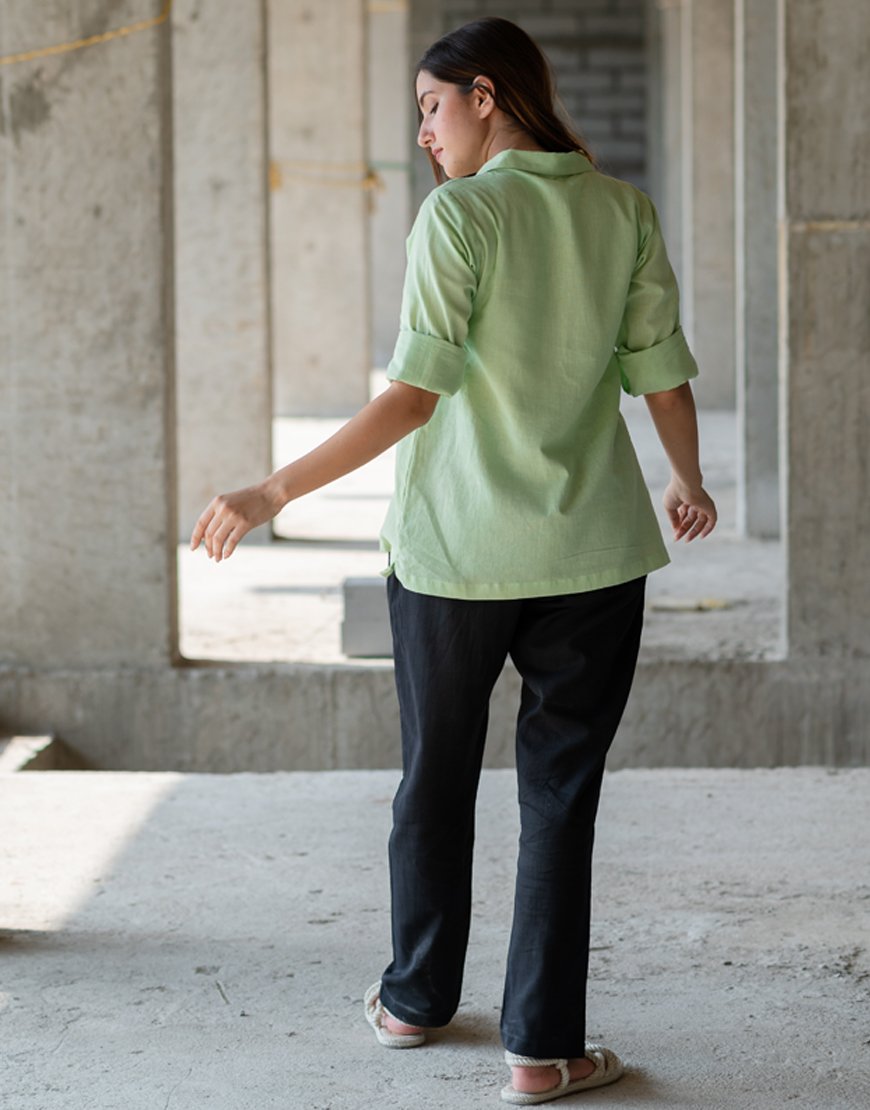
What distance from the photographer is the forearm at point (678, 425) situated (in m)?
3.09

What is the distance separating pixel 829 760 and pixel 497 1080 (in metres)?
3.89

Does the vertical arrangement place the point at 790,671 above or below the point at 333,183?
below

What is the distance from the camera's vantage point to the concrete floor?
291 inches

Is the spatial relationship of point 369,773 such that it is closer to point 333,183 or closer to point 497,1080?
point 497,1080

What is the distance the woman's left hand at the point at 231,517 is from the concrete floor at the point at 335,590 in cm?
411

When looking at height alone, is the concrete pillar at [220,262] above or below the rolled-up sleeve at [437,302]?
above

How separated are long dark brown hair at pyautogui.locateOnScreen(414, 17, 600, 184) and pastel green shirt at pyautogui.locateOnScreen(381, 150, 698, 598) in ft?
0.17

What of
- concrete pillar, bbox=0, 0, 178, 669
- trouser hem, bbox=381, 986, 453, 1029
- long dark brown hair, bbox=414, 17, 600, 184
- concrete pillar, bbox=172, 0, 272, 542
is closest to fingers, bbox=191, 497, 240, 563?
long dark brown hair, bbox=414, 17, 600, 184

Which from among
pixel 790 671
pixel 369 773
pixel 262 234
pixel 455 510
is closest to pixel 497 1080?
pixel 455 510

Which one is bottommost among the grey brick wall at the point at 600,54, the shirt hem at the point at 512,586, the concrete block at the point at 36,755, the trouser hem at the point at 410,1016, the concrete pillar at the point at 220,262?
the trouser hem at the point at 410,1016

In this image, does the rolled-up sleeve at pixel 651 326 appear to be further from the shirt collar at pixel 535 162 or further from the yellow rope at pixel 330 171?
the yellow rope at pixel 330 171

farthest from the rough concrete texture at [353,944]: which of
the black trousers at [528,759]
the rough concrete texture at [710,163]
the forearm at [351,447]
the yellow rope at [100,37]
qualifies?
the rough concrete texture at [710,163]

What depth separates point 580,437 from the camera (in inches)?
116

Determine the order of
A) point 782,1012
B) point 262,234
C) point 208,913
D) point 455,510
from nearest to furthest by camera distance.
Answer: point 455,510 → point 782,1012 → point 208,913 → point 262,234
